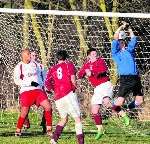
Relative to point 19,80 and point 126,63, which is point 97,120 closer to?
point 126,63

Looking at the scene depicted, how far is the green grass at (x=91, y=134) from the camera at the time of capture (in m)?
12.9

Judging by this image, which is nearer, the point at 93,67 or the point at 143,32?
the point at 93,67

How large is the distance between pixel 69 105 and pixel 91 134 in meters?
3.44

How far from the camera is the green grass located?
509 inches

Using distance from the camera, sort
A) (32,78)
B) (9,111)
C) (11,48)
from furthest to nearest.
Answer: (9,111), (11,48), (32,78)

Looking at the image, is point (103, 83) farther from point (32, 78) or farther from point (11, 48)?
point (11, 48)

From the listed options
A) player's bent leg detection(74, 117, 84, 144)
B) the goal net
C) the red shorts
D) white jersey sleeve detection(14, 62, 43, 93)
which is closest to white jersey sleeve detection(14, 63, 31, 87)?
white jersey sleeve detection(14, 62, 43, 93)

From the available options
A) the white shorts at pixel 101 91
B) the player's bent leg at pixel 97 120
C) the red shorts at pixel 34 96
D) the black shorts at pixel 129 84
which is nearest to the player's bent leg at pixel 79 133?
the player's bent leg at pixel 97 120

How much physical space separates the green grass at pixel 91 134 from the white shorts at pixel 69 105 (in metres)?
1.22

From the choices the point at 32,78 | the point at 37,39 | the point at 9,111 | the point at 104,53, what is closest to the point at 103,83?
the point at 32,78

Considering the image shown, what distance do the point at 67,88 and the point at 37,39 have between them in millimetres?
7140

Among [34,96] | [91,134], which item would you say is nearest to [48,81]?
[34,96]

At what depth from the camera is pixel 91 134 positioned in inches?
582

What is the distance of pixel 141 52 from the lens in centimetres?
1666
